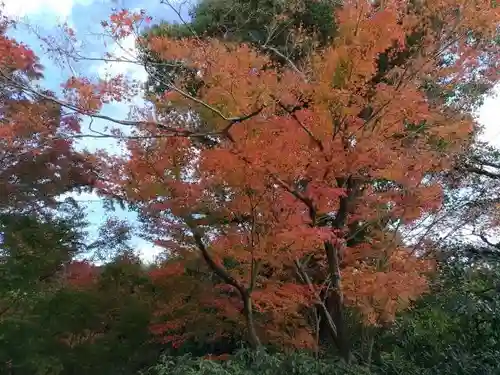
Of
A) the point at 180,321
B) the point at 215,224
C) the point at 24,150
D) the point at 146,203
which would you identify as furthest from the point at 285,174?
the point at 24,150

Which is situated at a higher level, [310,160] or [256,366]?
[310,160]

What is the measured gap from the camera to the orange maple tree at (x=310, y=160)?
7.51 metres

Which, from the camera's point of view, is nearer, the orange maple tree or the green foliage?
the green foliage

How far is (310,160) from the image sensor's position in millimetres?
7727

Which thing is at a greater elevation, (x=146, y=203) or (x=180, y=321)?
(x=146, y=203)

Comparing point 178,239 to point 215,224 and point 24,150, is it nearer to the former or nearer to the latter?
point 215,224

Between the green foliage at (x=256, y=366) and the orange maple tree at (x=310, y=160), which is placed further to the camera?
the orange maple tree at (x=310, y=160)

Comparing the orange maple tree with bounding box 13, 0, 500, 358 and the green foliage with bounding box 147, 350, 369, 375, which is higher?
the orange maple tree with bounding box 13, 0, 500, 358

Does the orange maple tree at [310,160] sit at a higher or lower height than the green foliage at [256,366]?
higher

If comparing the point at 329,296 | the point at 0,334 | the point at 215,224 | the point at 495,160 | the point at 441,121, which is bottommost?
the point at 0,334

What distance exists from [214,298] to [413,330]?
349 centimetres

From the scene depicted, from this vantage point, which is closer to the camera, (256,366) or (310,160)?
(256,366)

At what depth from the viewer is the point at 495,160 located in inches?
456

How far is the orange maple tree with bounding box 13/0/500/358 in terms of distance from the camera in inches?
296
